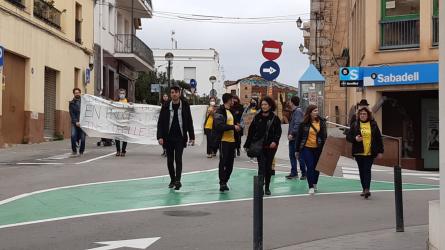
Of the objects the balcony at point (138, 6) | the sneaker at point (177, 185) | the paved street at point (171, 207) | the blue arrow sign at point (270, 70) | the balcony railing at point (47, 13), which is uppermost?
the balcony at point (138, 6)

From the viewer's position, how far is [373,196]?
11.6 m

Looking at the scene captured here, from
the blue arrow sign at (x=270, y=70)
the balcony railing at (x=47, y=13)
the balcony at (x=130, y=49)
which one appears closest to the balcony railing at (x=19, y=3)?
the balcony railing at (x=47, y=13)

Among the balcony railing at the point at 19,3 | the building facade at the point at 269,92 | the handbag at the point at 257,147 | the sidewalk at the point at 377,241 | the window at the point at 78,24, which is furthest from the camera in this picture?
the window at the point at 78,24

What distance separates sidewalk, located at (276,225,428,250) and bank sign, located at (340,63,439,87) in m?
13.4

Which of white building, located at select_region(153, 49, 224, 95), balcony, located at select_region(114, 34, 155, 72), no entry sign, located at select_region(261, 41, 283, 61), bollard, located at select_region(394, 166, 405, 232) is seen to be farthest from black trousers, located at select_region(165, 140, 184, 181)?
white building, located at select_region(153, 49, 224, 95)

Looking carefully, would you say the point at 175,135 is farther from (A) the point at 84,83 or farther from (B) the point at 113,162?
(A) the point at 84,83

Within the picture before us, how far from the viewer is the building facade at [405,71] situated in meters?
21.0

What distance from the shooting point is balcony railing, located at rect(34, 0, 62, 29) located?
78.1 feet

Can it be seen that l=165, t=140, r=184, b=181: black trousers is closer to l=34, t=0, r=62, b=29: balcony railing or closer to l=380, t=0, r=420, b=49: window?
l=380, t=0, r=420, b=49: window

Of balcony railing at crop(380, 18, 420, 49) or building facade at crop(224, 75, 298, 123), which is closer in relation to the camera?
building facade at crop(224, 75, 298, 123)

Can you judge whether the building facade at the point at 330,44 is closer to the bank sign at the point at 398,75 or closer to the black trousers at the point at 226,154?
the bank sign at the point at 398,75

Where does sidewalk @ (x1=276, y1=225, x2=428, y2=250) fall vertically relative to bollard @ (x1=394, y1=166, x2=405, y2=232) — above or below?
below

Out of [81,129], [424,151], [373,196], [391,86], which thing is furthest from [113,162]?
[424,151]

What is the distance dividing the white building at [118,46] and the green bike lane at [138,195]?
65.3 feet
